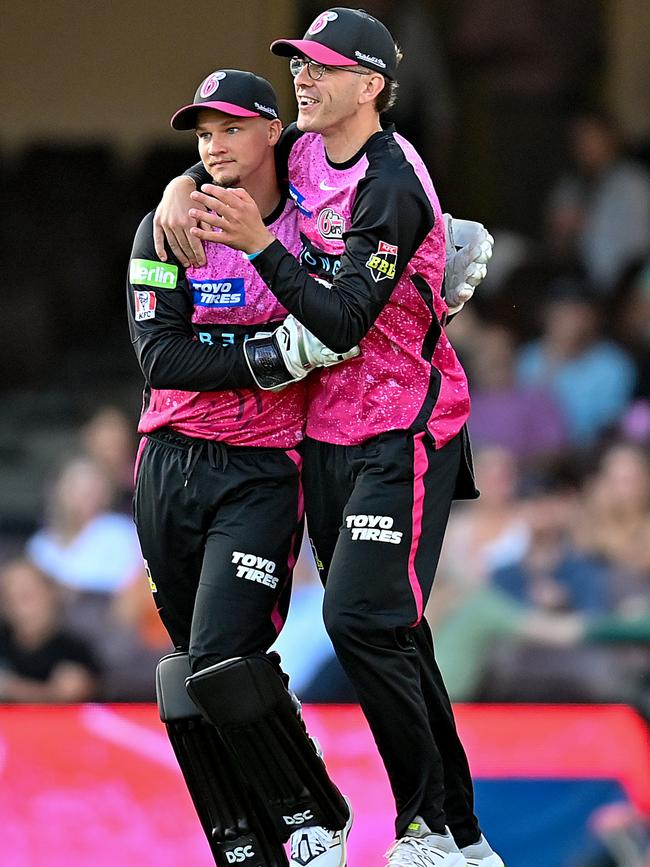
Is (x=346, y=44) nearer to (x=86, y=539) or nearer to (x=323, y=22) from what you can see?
(x=323, y=22)

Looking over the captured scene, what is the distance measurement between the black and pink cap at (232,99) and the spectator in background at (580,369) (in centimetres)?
365

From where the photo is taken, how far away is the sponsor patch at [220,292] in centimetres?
330

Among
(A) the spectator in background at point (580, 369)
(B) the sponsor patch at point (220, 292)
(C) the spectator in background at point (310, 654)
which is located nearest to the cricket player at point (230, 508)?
(B) the sponsor patch at point (220, 292)

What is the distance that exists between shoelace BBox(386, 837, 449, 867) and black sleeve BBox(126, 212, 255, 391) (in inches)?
37.7

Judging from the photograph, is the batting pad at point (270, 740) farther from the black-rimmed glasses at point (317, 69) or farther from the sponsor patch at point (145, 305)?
the black-rimmed glasses at point (317, 69)

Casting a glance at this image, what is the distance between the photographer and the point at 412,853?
Result: 3131mm

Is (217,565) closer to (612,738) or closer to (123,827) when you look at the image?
(123,827)

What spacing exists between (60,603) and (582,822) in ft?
9.59

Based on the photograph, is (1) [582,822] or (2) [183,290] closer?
(2) [183,290]

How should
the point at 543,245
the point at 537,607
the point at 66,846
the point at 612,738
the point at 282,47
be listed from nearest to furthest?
1. the point at 282,47
2. the point at 66,846
3. the point at 612,738
4. the point at 537,607
5. the point at 543,245

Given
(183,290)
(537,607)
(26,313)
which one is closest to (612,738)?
(537,607)

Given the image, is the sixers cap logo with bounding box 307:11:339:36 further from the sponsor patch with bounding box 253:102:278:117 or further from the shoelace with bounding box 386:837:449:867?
the shoelace with bounding box 386:837:449:867

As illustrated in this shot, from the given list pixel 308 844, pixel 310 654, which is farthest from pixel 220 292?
pixel 310 654

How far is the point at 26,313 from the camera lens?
7375 mm
